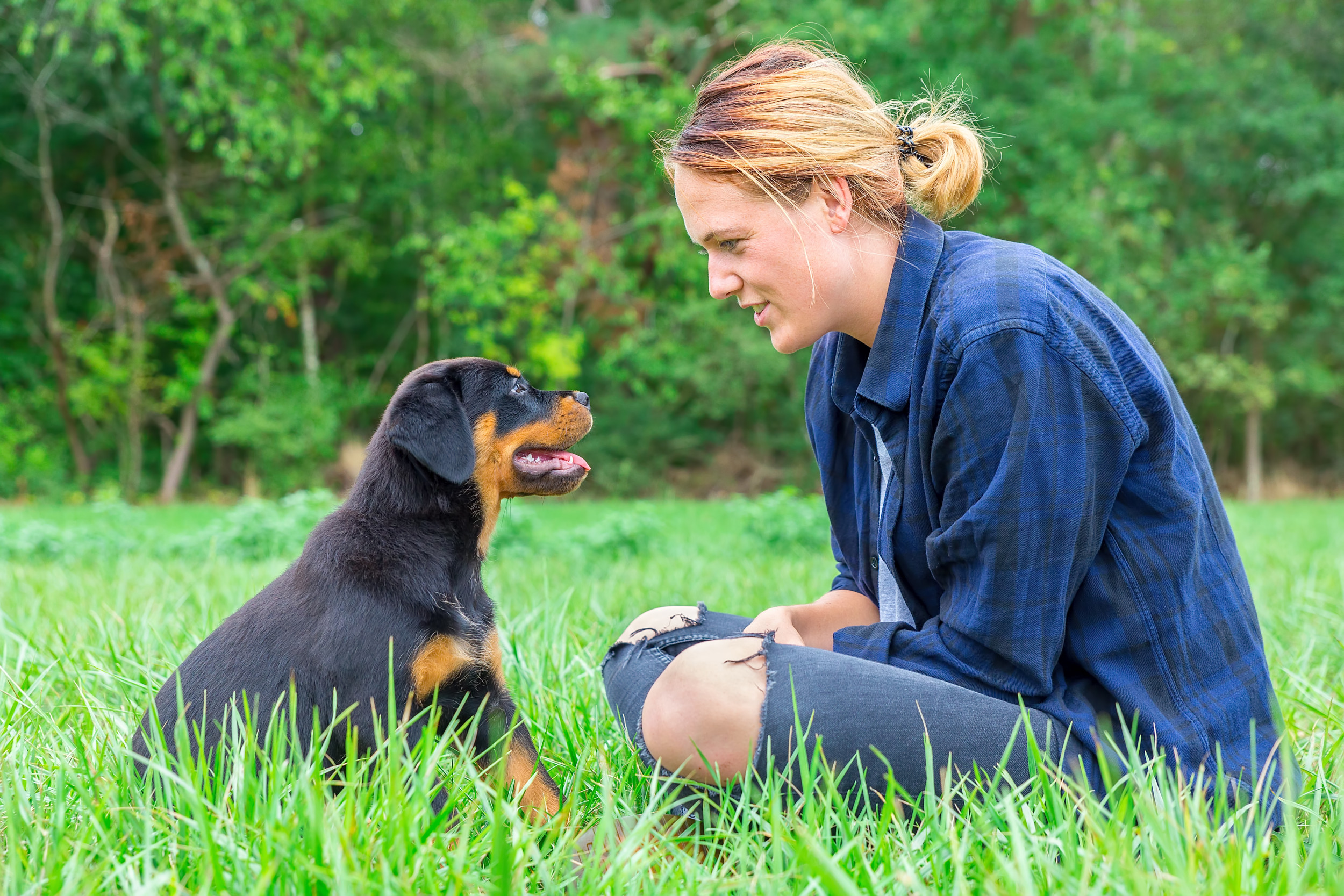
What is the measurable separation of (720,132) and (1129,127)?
58.3 feet

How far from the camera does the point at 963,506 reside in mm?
1939

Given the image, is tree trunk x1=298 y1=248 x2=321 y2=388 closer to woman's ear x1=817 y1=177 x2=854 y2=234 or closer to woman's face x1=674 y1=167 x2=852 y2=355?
woman's face x1=674 y1=167 x2=852 y2=355

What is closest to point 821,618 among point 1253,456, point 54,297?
point 54,297

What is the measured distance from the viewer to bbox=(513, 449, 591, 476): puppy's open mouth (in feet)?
9.11

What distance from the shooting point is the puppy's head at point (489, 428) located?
239 cm

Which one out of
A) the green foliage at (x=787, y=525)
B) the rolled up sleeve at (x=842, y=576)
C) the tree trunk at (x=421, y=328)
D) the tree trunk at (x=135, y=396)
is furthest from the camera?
the tree trunk at (x=421, y=328)

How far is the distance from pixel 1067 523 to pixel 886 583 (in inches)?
24.9

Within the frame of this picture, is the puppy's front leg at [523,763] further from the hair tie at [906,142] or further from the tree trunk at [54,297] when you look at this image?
the tree trunk at [54,297]

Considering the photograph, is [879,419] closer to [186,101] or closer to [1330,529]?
[1330,529]

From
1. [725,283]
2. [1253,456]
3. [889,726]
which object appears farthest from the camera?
[1253,456]

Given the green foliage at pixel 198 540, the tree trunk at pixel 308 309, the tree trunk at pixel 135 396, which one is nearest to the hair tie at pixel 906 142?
the green foliage at pixel 198 540

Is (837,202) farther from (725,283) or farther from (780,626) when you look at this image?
(780,626)

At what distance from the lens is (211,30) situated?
12.9 meters

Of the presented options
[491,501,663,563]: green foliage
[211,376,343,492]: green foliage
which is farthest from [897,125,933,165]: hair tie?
[211,376,343,492]: green foliage
